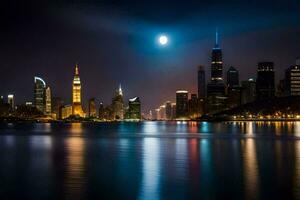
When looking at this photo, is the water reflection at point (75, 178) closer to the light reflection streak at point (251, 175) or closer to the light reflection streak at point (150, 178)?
the light reflection streak at point (150, 178)

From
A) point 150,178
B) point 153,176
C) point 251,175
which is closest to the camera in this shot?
point 150,178

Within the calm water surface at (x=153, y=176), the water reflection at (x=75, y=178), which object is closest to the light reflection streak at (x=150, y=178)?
the calm water surface at (x=153, y=176)

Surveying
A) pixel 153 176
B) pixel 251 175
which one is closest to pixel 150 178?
pixel 153 176

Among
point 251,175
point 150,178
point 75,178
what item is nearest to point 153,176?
point 150,178

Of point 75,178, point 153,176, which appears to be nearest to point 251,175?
point 153,176

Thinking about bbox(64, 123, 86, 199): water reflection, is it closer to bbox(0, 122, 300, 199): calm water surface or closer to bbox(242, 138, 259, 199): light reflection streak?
bbox(0, 122, 300, 199): calm water surface

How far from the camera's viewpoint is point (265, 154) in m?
51.7

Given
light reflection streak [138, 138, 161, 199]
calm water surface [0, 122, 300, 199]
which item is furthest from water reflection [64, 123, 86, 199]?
light reflection streak [138, 138, 161, 199]

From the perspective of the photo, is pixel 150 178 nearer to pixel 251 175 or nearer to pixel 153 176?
pixel 153 176

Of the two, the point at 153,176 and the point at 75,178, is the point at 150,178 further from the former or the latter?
the point at 75,178

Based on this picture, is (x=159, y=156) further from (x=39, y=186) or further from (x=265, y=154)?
(x=39, y=186)

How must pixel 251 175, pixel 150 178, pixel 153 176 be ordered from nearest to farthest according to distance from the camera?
pixel 150 178 < pixel 251 175 < pixel 153 176

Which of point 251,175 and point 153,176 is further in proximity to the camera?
point 153,176

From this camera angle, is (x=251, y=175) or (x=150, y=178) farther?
(x=251, y=175)
